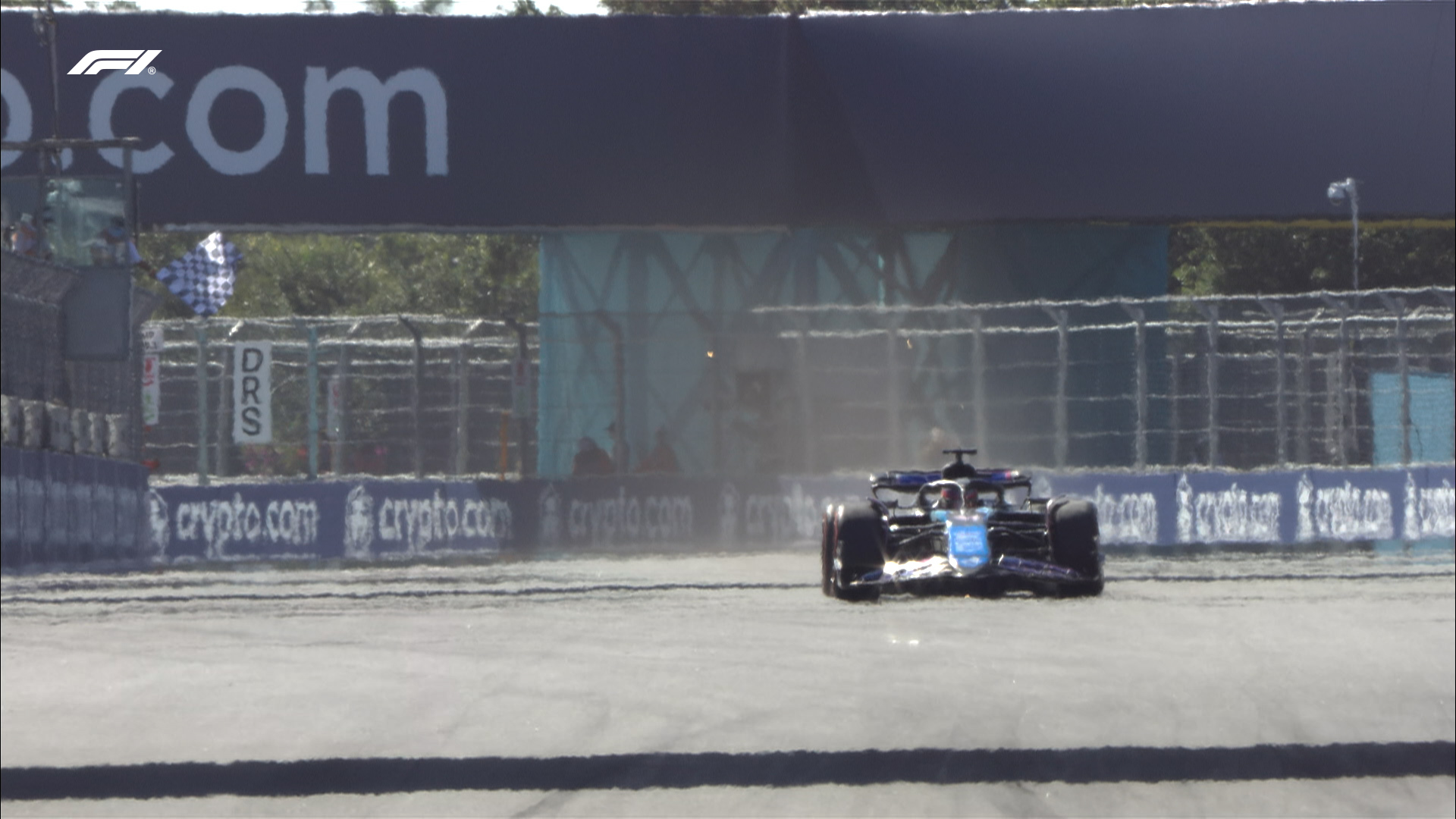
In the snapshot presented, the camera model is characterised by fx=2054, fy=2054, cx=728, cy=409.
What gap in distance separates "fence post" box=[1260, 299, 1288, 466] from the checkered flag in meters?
2.33

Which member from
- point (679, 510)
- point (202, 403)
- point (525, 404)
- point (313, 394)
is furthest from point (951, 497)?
point (202, 403)

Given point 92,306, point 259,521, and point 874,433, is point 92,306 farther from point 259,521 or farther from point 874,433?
point 259,521

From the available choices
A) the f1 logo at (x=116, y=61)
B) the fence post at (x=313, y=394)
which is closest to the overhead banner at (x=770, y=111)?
the f1 logo at (x=116, y=61)

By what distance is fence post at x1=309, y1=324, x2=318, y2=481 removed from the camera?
5.82 meters

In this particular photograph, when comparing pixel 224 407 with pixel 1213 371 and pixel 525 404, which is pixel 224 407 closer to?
pixel 525 404

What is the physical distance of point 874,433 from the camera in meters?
5.61

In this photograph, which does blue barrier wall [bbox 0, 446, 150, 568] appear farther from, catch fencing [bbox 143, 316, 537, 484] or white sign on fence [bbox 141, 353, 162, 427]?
white sign on fence [bbox 141, 353, 162, 427]

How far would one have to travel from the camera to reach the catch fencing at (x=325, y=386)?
189 inches

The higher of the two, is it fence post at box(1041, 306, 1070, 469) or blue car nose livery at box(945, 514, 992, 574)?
fence post at box(1041, 306, 1070, 469)

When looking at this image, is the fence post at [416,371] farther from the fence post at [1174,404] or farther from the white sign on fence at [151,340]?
the fence post at [1174,404]

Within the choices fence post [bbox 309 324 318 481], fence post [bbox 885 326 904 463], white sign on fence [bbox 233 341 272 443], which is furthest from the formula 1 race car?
fence post [bbox 309 324 318 481]

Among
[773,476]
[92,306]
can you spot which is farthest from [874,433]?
[92,306]

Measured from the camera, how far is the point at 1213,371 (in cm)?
429

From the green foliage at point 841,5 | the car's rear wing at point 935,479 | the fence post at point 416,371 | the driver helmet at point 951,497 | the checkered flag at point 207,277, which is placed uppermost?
the green foliage at point 841,5
